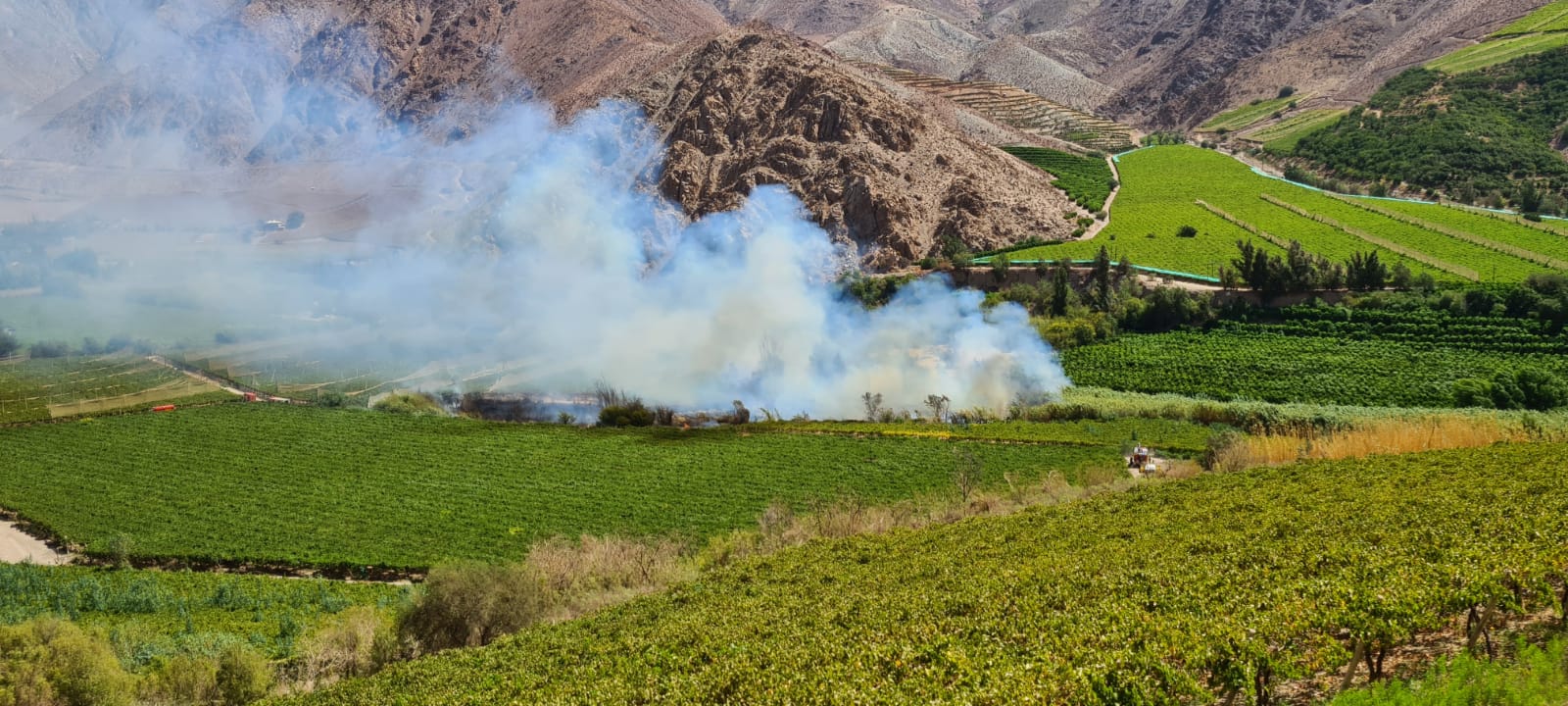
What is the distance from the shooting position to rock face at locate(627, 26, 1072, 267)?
Result: 84438 millimetres

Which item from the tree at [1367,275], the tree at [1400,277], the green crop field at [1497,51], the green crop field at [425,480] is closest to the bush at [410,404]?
the green crop field at [425,480]

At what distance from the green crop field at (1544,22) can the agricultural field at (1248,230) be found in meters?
58.8

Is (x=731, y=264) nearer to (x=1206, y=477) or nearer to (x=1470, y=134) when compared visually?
(x=1206, y=477)

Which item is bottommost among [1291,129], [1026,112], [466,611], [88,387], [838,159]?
[466,611]

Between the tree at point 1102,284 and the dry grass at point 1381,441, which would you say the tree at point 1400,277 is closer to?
the tree at point 1102,284

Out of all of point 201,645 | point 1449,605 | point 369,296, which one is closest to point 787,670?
point 1449,605

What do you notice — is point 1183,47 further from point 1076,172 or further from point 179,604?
point 179,604

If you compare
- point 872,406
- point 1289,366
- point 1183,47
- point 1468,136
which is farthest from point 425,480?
point 1183,47

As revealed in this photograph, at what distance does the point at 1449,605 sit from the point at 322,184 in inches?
3755

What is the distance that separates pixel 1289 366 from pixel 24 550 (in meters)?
69.4

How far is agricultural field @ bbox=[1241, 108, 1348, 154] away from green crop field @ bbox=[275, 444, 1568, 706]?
4151 inches

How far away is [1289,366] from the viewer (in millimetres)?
57750

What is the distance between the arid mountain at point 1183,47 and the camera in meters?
144

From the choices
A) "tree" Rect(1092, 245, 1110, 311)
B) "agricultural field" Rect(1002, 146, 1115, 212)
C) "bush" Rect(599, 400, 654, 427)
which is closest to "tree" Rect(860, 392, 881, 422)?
"bush" Rect(599, 400, 654, 427)
